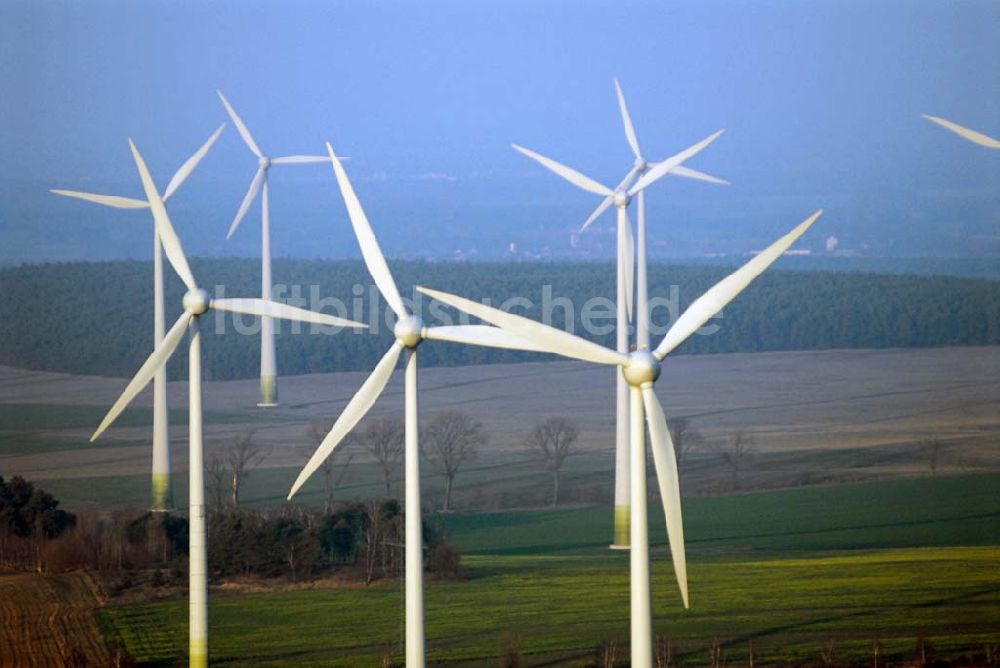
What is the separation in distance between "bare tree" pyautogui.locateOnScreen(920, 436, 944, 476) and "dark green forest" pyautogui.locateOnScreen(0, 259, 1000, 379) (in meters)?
17.1

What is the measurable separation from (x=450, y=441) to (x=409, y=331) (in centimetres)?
3517

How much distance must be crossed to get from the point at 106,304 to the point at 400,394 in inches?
576

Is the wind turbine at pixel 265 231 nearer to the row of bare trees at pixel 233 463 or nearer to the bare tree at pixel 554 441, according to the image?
the row of bare trees at pixel 233 463

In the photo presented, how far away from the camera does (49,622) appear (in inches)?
1341

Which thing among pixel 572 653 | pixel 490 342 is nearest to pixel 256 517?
pixel 572 653

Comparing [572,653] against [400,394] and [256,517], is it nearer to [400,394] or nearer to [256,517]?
[256,517]

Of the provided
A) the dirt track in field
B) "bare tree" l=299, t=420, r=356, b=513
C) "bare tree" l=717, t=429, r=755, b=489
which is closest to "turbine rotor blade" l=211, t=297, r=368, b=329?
the dirt track in field

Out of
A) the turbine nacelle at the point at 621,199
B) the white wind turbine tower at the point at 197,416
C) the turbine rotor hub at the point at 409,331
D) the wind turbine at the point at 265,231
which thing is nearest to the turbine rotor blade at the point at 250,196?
the wind turbine at the point at 265,231

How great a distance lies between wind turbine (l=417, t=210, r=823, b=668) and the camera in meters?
22.0

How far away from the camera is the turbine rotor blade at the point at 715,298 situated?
22688 mm

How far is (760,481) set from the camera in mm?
57625

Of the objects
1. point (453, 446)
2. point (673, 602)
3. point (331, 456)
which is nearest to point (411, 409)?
point (673, 602)

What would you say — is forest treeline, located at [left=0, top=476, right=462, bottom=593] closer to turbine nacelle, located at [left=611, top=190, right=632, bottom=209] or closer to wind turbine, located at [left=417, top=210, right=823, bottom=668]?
turbine nacelle, located at [left=611, top=190, right=632, bottom=209]

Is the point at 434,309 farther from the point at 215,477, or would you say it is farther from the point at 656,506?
the point at 656,506
